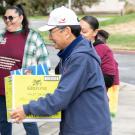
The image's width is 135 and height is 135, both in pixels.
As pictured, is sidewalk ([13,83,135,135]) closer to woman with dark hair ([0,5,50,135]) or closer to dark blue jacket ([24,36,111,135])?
woman with dark hair ([0,5,50,135])

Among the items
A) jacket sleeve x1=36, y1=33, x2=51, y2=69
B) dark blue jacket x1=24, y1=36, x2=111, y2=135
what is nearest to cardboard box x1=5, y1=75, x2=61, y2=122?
dark blue jacket x1=24, y1=36, x2=111, y2=135

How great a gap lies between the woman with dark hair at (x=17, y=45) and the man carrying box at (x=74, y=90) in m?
1.90

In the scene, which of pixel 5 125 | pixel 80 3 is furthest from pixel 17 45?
pixel 80 3

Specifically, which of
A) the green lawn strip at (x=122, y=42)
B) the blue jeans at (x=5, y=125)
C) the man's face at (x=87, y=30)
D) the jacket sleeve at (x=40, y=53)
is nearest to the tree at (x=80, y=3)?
the green lawn strip at (x=122, y=42)

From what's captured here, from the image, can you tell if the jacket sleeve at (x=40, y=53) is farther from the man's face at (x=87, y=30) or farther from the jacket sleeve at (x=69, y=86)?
the jacket sleeve at (x=69, y=86)

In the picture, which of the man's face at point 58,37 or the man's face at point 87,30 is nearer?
the man's face at point 58,37

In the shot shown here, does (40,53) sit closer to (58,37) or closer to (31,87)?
(31,87)

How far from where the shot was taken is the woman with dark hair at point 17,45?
5.59 meters

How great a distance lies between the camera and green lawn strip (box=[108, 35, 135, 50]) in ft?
82.1

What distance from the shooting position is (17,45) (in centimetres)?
562

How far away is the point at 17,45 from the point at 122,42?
21.2 m

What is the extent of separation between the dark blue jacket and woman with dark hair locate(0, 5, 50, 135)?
189cm

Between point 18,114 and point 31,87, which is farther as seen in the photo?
point 31,87

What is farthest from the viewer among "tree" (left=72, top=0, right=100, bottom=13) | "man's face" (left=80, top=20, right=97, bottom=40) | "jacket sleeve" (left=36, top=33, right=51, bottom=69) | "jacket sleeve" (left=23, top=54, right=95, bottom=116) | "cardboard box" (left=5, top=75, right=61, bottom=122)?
"tree" (left=72, top=0, right=100, bottom=13)
